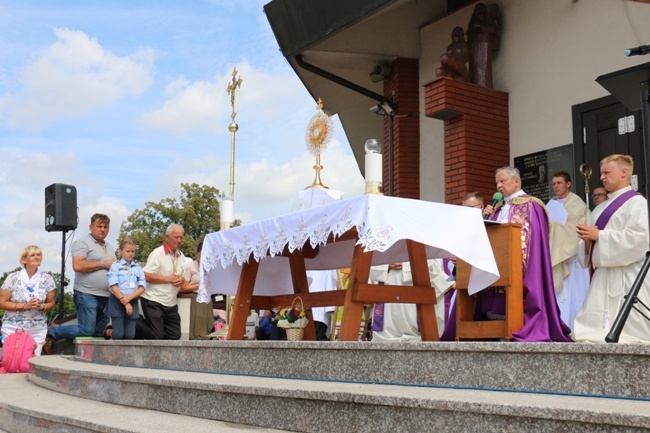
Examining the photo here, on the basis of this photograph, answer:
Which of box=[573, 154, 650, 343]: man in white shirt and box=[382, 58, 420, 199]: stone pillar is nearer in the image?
box=[573, 154, 650, 343]: man in white shirt

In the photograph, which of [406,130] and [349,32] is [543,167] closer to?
[406,130]

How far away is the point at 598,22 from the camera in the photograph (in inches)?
360

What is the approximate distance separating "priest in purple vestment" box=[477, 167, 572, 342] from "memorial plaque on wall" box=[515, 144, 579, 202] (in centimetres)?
308

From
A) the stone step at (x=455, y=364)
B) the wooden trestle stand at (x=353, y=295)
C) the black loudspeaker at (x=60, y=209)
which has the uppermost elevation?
the black loudspeaker at (x=60, y=209)

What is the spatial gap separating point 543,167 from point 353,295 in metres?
5.18

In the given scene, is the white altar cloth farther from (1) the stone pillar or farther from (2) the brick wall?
(1) the stone pillar

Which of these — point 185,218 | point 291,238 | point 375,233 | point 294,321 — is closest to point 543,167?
point 294,321

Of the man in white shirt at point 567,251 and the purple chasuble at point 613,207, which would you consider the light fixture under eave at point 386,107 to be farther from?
the purple chasuble at point 613,207

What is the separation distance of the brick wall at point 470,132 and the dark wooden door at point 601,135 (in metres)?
1.15

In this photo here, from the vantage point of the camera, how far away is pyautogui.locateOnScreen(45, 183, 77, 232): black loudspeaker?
433 inches

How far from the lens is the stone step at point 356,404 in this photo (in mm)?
3090

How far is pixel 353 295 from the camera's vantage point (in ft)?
17.5

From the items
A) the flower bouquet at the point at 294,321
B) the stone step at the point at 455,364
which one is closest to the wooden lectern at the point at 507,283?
the flower bouquet at the point at 294,321

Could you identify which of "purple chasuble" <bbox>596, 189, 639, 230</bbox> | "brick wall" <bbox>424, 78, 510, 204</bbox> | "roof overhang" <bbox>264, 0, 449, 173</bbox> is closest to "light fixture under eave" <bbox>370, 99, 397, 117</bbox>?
"roof overhang" <bbox>264, 0, 449, 173</bbox>
